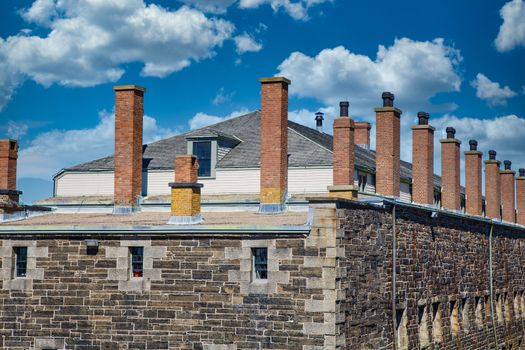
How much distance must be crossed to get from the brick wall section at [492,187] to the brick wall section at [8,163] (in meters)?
26.9

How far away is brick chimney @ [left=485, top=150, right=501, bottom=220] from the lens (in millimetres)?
47188

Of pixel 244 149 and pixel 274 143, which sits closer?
pixel 274 143

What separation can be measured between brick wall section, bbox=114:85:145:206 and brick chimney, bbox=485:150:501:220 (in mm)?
23785

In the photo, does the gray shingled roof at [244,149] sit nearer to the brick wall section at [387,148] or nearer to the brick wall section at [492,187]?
the brick wall section at [387,148]

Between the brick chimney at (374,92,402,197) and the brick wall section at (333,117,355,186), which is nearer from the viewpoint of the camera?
the brick wall section at (333,117,355,186)

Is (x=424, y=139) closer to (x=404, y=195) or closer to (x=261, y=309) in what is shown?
(x=404, y=195)

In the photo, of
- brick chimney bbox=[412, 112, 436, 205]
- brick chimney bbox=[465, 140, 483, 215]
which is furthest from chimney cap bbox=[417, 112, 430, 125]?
brick chimney bbox=[465, 140, 483, 215]

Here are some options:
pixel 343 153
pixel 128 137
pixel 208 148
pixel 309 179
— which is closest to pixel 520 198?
pixel 309 179

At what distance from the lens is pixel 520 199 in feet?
174

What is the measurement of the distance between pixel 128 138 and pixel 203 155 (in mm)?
7034

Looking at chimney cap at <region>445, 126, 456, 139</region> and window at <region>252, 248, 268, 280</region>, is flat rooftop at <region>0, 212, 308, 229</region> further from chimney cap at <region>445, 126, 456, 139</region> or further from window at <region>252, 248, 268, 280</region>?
chimney cap at <region>445, 126, 456, 139</region>

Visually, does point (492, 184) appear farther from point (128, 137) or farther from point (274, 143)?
point (128, 137)

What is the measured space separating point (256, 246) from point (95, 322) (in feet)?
15.4

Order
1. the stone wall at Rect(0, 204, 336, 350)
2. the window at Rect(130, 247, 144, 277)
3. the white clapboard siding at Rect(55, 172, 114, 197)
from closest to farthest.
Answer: the stone wall at Rect(0, 204, 336, 350), the window at Rect(130, 247, 144, 277), the white clapboard siding at Rect(55, 172, 114, 197)
